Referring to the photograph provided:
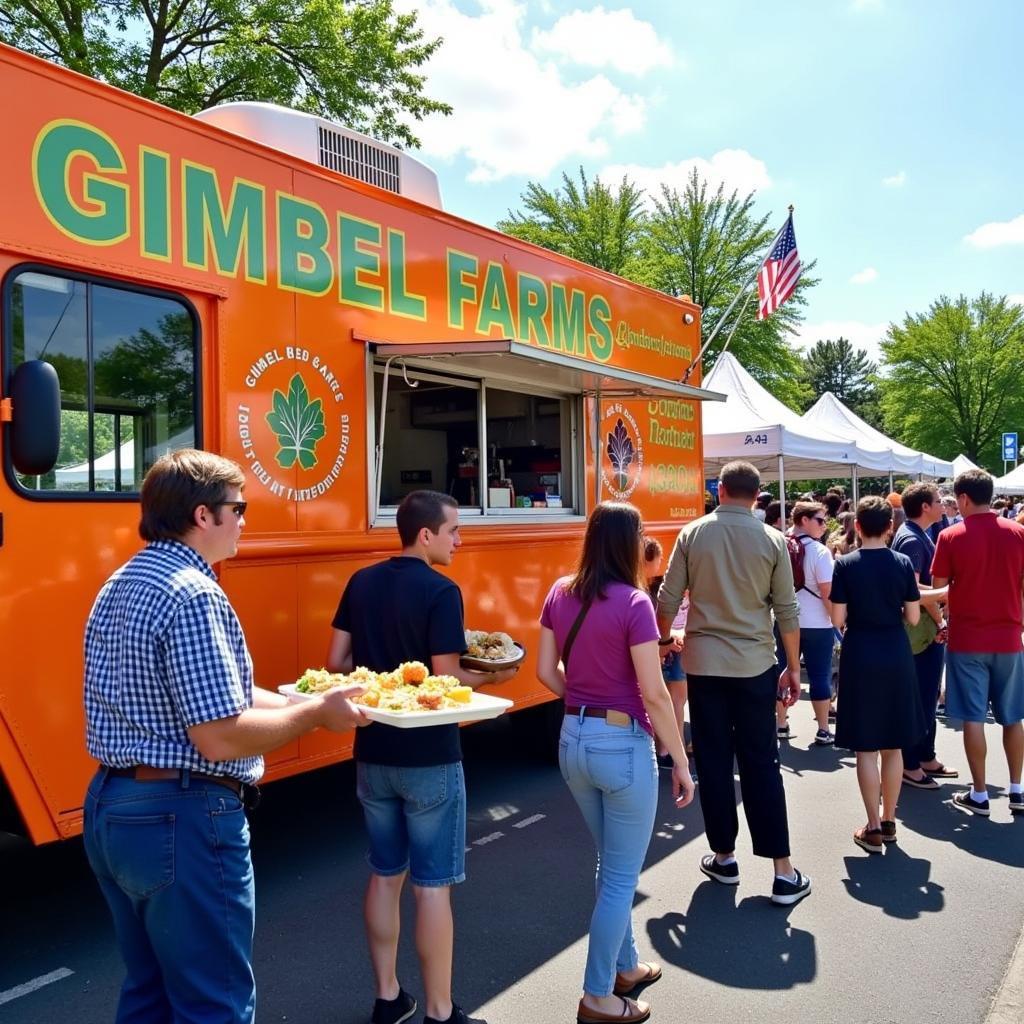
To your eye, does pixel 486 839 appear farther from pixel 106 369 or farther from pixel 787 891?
pixel 106 369

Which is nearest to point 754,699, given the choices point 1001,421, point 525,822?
point 525,822

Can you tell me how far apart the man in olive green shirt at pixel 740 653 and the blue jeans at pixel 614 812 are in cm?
118

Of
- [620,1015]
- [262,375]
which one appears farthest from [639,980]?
[262,375]

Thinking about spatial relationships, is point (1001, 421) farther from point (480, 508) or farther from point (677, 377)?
point (480, 508)

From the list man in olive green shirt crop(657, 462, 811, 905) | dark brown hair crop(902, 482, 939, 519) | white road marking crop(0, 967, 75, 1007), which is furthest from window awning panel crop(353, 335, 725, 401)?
white road marking crop(0, 967, 75, 1007)

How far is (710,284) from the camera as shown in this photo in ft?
80.2

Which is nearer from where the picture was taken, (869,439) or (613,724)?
(613,724)

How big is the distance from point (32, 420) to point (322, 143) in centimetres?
232

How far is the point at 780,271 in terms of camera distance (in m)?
10.8

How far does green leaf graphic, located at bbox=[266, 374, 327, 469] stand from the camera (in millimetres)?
4145

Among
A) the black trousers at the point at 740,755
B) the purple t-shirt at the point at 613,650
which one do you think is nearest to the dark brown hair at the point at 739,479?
the black trousers at the point at 740,755

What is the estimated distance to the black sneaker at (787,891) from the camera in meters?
4.22

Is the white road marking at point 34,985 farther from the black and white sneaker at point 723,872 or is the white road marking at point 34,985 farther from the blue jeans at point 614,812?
the black and white sneaker at point 723,872

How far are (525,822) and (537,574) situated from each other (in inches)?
58.5
